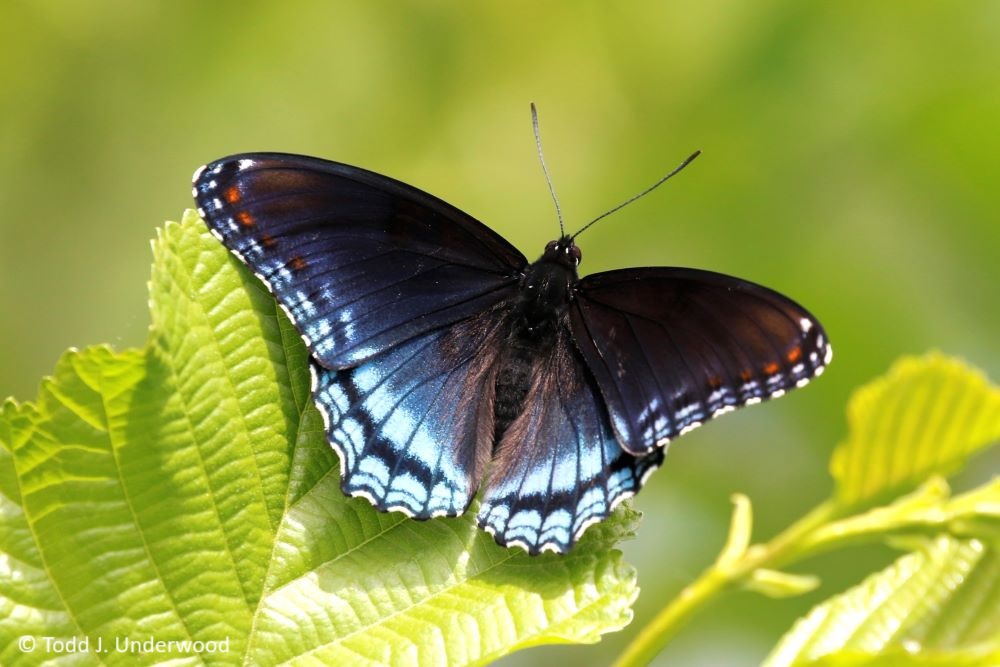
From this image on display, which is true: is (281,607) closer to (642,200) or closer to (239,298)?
(239,298)

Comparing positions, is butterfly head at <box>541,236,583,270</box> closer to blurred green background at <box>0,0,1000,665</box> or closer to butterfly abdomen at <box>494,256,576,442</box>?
butterfly abdomen at <box>494,256,576,442</box>

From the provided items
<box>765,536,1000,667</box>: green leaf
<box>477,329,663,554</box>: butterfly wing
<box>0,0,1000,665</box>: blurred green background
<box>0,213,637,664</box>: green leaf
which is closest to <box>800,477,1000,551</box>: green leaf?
<box>765,536,1000,667</box>: green leaf

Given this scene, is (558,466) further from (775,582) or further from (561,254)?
(775,582)

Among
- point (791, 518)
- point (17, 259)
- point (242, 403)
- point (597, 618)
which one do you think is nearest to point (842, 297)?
point (791, 518)

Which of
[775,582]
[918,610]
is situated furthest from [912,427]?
[918,610]

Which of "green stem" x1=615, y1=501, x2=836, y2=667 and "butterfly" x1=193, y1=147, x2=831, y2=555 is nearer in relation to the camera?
"green stem" x1=615, y1=501, x2=836, y2=667

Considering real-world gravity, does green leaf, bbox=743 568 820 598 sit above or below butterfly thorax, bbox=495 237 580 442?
below
